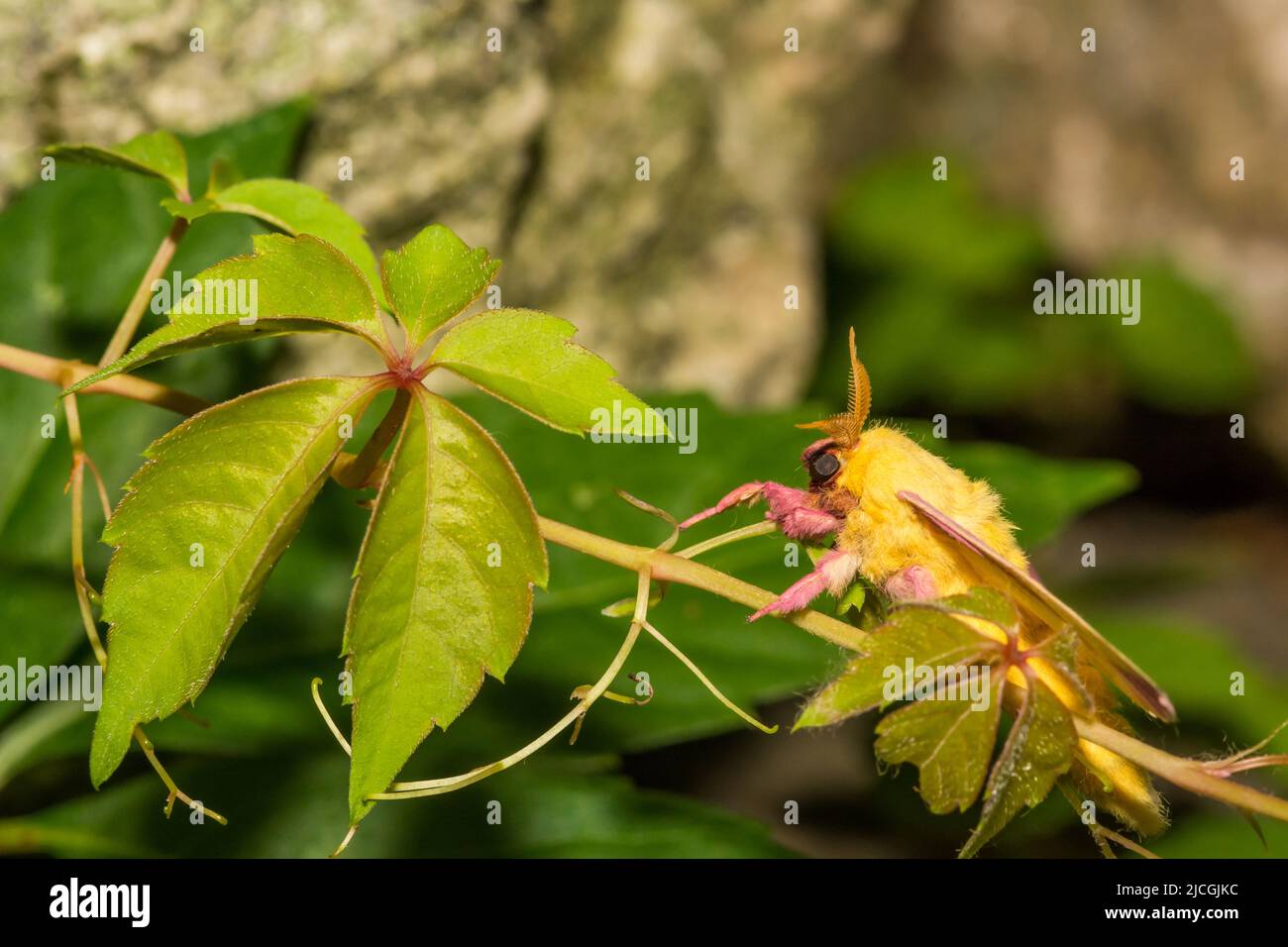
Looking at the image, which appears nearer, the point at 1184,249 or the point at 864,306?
the point at 864,306

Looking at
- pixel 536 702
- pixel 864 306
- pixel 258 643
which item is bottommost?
pixel 536 702

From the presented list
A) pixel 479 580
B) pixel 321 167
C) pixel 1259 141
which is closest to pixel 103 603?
pixel 479 580

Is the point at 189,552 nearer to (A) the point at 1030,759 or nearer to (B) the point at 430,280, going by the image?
(B) the point at 430,280

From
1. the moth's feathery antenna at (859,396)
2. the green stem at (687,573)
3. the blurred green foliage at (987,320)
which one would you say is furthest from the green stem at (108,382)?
the blurred green foliage at (987,320)

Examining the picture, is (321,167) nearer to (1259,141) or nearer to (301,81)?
(301,81)
